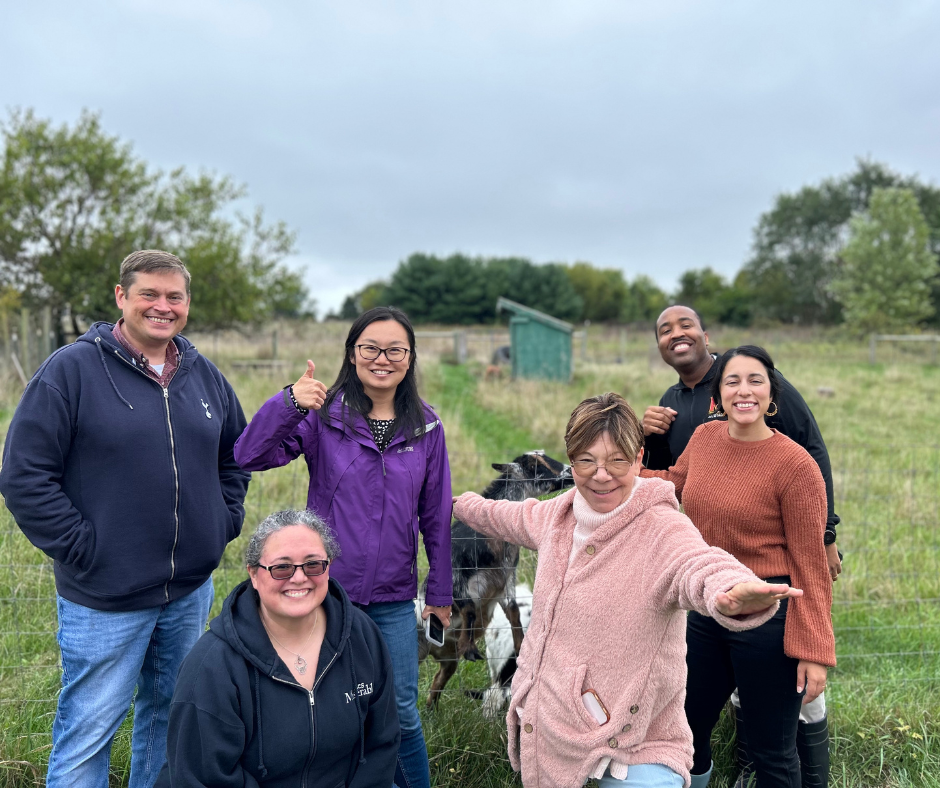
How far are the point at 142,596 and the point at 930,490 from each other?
24.4 ft

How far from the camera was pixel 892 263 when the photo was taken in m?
42.3

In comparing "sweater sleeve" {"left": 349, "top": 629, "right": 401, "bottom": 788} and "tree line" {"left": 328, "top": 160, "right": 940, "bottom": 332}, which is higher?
"tree line" {"left": 328, "top": 160, "right": 940, "bottom": 332}

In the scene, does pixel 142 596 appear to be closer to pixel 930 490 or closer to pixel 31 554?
pixel 31 554

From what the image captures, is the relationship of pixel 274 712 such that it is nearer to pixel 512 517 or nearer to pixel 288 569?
pixel 288 569

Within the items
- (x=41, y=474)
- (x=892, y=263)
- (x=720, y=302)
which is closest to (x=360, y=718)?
(x=41, y=474)

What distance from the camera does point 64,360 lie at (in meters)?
2.32

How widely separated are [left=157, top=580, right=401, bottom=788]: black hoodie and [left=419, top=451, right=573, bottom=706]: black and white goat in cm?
104

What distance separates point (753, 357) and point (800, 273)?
5574 cm

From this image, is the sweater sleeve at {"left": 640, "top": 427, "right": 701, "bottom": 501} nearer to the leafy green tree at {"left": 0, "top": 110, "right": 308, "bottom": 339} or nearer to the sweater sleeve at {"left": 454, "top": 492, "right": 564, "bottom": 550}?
the sweater sleeve at {"left": 454, "top": 492, "right": 564, "bottom": 550}

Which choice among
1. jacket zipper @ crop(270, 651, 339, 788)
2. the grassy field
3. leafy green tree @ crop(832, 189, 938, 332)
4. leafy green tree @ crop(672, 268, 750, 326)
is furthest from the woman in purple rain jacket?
leafy green tree @ crop(672, 268, 750, 326)

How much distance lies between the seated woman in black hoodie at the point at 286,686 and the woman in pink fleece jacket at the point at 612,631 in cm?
47

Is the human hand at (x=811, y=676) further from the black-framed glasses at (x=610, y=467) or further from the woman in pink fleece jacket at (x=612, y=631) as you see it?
the black-framed glasses at (x=610, y=467)

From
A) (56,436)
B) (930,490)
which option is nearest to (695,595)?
(56,436)

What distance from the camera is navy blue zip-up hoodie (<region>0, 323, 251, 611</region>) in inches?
88.4
